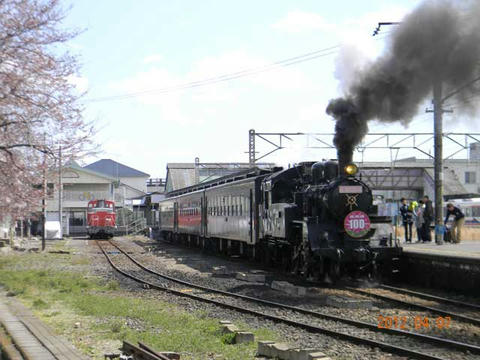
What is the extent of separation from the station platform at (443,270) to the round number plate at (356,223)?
6.38 feet

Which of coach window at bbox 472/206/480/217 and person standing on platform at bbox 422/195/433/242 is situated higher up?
coach window at bbox 472/206/480/217

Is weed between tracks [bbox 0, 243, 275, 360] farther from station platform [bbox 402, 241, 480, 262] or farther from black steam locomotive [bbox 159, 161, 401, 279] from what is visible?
station platform [bbox 402, 241, 480, 262]

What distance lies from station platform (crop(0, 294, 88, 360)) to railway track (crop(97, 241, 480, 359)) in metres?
3.58

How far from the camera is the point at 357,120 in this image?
15031 millimetres

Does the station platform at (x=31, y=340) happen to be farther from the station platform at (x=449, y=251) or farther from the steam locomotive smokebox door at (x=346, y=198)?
the station platform at (x=449, y=251)

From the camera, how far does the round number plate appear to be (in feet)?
46.4

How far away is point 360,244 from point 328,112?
11.7 feet

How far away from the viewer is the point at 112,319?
1047 centimetres

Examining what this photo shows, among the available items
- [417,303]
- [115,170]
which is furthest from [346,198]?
[115,170]

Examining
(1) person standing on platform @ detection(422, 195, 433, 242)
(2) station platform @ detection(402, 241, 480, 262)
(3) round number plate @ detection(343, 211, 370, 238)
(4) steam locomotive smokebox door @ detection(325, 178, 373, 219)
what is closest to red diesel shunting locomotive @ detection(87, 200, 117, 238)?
(1) person standing on platform @ detection(422, 195, 433, 242)

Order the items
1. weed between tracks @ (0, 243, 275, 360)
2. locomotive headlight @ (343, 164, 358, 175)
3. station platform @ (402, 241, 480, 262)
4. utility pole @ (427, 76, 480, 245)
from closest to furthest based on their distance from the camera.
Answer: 1. weed between tracks @ (0, 243, 275, 360)
2. station platform @ (402, 241, 480, 262)
3. locomotive headlight @ (343, 164, 358, 175)
4. utility pole @ (427, 76, 480, 245)

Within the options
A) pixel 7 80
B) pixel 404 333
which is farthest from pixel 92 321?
pixel 404 333

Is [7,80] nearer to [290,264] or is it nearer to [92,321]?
[92,321]

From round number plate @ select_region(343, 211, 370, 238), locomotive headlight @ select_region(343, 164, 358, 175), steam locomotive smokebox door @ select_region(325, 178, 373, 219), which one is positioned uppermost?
locomotive headlight @ select_region(343, 164, 358, 175)
